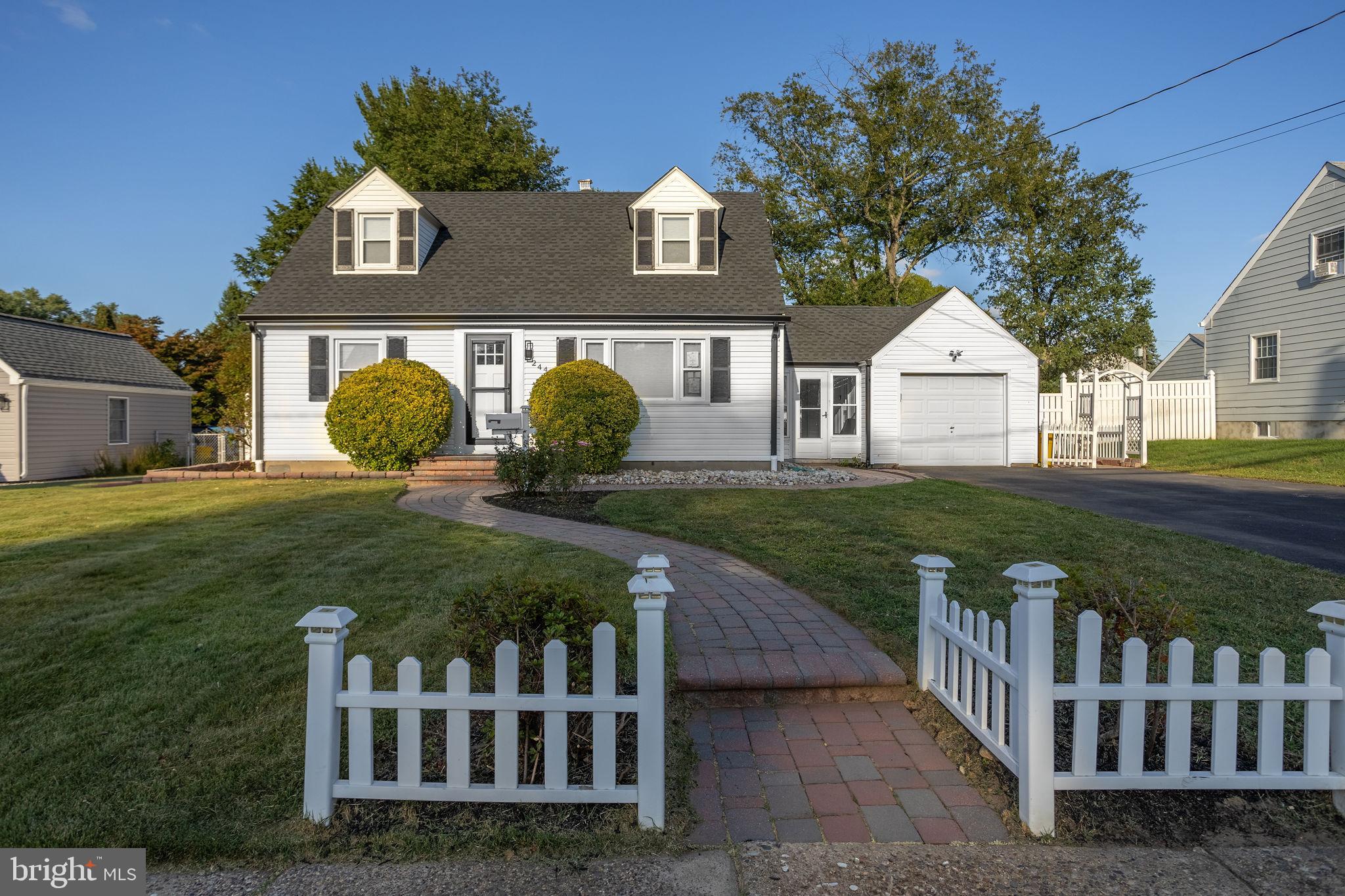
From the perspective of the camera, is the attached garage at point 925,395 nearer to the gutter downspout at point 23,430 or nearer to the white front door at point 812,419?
the white front door at point 812,419

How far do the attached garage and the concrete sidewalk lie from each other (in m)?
15.4

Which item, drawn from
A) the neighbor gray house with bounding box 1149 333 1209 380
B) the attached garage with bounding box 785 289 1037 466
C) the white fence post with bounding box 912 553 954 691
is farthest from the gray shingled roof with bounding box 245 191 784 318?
the neighbor gray house with bounding box 1149 333 1209 380

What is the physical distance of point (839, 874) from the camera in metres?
2.19

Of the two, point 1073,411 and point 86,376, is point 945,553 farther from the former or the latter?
point 86,376

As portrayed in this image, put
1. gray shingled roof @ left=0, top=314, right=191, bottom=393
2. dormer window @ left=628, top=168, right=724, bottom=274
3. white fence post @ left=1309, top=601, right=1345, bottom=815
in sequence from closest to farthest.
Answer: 1. white fence post @ left=1309, top=601, right=1345, bottom=815
2. dormer window @ left=628, top=168, right=724, bottom=274
3. gray shingled roof @ left=0, top=314, right=191, bottom=393

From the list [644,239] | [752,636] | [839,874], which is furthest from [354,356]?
[839,874]

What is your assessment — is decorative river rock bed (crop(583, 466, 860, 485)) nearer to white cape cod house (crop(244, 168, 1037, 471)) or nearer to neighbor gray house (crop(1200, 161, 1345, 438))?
white cape cod house (crop(244, 168, 1037, 471))

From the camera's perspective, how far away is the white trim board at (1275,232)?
17.2 metres

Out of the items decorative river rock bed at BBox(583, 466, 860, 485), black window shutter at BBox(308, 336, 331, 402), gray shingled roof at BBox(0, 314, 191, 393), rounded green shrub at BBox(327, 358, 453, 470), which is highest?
gray shingled roof at BBox(0, 314, 191, 393)

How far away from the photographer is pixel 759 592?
5238mm

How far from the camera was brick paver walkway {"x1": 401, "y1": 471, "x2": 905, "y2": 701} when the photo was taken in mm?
3580

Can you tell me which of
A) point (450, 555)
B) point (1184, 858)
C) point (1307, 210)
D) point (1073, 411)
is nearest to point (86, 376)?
point (450, 555)

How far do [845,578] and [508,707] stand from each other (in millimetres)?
3717

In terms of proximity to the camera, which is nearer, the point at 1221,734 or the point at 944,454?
the point at 1221,734
